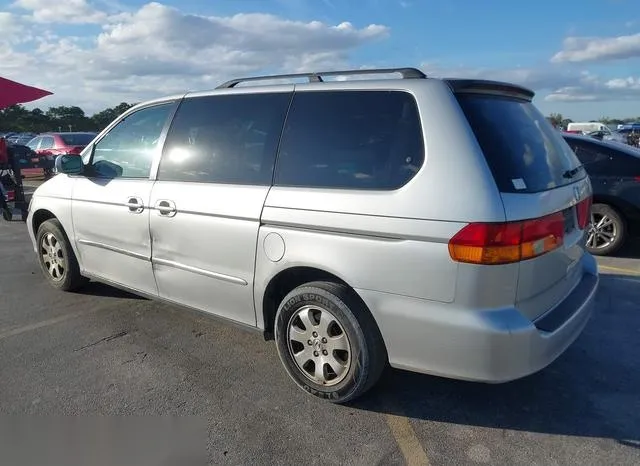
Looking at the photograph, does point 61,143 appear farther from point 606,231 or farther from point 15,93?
point 606,231

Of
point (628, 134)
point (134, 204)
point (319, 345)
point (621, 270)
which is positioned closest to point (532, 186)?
point (319, 345)

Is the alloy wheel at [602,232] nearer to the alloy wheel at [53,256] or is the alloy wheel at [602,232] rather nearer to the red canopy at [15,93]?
the alloy wheel at [53,256]

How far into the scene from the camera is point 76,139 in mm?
17094

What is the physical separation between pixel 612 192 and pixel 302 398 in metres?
5.05

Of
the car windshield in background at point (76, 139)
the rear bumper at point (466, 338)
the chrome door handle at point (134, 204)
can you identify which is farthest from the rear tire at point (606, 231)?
the car windshield in background at point (76, 139)

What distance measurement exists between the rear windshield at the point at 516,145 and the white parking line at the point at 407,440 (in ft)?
4.56

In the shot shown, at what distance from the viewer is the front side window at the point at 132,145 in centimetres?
419

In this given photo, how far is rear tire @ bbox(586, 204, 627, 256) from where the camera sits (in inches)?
255

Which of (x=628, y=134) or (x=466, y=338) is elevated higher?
(x=628, y=134)

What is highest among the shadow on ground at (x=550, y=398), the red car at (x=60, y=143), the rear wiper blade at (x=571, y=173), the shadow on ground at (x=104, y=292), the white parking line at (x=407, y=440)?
the rear wiper blade at (x=571, y=173)

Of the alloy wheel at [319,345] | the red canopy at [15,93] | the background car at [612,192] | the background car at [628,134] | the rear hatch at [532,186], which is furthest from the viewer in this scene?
the background car at [628,134]

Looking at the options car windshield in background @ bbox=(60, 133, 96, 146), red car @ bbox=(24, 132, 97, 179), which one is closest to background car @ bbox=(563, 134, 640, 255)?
red car @ bbox=(24, 132, 97, 179)

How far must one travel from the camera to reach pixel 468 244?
2543 mm

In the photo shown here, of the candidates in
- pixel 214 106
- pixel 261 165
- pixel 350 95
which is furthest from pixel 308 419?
pixel 214 106
